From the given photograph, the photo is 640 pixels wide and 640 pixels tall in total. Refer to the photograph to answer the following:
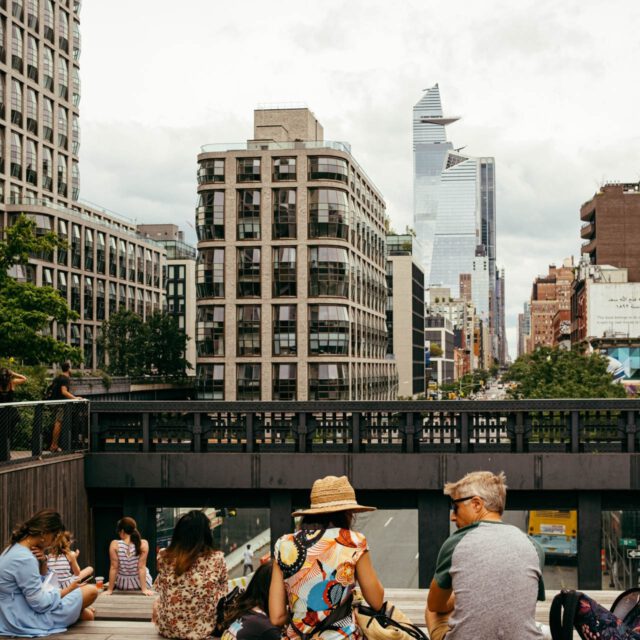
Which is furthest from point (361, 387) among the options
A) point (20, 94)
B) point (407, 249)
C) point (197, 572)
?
point (197, 572)

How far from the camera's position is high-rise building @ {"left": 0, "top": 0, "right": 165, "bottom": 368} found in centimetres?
6794

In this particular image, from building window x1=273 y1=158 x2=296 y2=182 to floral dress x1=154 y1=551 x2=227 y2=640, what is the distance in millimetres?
59746

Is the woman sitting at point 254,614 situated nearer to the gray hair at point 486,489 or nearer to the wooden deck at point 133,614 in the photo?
the wooden deck at point 133,614

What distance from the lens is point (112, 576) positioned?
10.6 m

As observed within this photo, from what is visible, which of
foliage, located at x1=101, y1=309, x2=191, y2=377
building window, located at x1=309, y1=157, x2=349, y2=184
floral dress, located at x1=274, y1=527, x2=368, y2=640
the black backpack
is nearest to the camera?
the black backpack

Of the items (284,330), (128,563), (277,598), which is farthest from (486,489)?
(284,330)

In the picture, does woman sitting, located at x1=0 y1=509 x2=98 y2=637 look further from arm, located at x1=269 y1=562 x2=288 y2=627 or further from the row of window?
the row of window

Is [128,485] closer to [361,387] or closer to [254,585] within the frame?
[254,585]

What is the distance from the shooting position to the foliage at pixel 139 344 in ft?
269

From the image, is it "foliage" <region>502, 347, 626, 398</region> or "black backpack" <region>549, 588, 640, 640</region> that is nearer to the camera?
"black backpack" <region>549, 588, 640, 640</region>

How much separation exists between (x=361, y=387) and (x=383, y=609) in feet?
227

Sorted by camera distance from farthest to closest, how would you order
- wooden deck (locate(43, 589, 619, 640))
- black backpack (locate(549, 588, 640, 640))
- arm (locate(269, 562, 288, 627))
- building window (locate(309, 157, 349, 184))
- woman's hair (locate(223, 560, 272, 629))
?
building window (locate(309, 157, 349, 184)) → wooden deck (locate(43, 589, 619, 640)) → woman's hair (locate(223, 560, 272, 629)) → arm (locate(269, 562, 288, 627)) → black backpack (locate(549, 588, 640, 640))

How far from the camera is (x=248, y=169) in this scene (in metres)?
65.1

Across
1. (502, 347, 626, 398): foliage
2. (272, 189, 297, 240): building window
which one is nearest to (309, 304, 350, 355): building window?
(272, 189, 297, 240): building window
